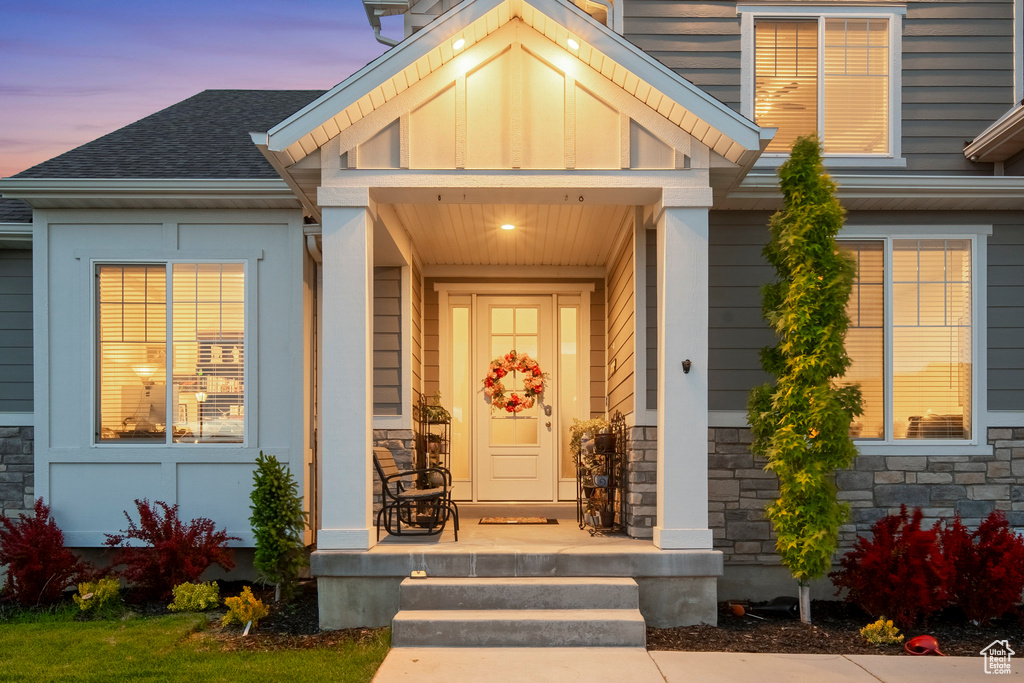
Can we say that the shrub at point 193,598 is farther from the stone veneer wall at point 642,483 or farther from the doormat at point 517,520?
the stone veneer wall at point 642,483

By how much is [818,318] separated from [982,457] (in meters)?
2.32

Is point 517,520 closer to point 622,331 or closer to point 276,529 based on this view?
point 622,331

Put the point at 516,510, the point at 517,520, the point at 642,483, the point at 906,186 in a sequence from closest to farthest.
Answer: the point at 642,483
the point at 906,186
the point at 517,520
the point at 516,510

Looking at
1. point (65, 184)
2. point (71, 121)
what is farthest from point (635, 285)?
point (71, 121)

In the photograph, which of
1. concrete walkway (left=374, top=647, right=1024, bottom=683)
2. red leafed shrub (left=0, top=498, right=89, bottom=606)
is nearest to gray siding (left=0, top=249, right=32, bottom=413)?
red leafed shrub (left=0, top=498, right=89, bottom=606)

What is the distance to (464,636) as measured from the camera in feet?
16.6

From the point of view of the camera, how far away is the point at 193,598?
6.00 m

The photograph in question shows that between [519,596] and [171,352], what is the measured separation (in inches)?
146

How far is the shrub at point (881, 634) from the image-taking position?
17.4 ft

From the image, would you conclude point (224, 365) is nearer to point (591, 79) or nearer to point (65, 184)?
point (65, 184)

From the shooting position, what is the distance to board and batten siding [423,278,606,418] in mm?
8922

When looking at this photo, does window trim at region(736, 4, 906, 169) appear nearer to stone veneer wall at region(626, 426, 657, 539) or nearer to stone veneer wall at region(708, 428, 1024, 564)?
stone veneer wall at region(708, 428, 1024, 564)

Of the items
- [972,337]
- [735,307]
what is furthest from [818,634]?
[972,337]

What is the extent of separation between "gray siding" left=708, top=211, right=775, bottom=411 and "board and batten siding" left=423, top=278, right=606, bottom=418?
2.35 metres
